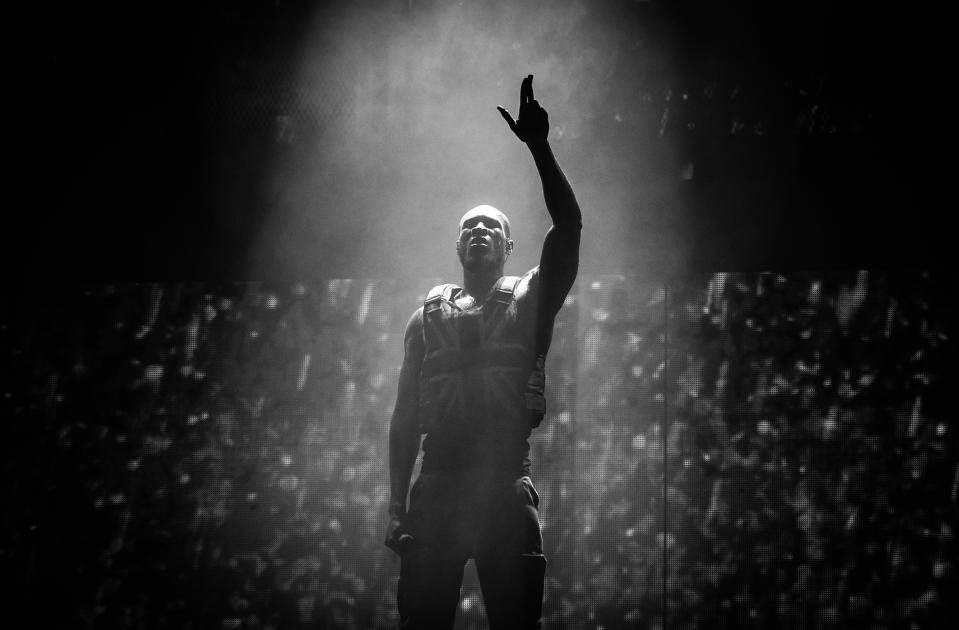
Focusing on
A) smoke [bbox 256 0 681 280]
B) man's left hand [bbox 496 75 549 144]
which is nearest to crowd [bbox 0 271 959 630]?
smoke [bbox 256 0 681 280]

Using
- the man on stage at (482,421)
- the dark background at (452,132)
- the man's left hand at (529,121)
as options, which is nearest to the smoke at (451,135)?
the dark background at (452,132)

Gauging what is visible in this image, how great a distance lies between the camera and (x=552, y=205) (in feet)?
7.61

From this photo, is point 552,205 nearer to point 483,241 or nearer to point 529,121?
point 529,121

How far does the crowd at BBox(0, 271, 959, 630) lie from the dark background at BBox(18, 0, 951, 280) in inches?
8.5

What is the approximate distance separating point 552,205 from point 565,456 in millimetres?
1478

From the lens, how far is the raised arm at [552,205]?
87.5 inches

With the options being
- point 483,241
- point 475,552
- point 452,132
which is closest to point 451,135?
point 452,132

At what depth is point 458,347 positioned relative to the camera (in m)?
2.51

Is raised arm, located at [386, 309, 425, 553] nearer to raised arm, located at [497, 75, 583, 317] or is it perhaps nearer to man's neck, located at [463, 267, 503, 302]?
man's neck, located at [463, 267, 503, 302]

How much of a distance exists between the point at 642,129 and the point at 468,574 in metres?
1.84

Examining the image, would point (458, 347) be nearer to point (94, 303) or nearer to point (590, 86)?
point (590, 86)

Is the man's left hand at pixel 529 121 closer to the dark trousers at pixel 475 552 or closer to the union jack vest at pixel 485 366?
the union jack vest at pixel 485 366

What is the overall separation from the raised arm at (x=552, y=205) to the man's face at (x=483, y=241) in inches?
8.2

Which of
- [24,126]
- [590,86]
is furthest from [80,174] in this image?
[590,86]
